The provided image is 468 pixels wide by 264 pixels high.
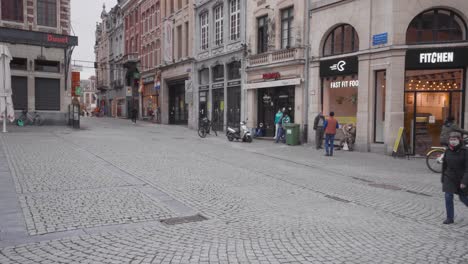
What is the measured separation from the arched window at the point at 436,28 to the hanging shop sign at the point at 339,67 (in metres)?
2.43

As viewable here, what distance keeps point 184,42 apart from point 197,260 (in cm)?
3145

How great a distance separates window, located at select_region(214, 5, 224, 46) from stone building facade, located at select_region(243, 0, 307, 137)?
4.16m

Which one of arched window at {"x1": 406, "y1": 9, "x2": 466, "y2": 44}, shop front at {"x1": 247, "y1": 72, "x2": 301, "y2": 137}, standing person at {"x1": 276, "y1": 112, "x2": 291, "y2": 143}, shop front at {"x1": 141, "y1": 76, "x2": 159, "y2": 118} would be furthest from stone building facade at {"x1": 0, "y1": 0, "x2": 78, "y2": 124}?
arched window at {"x1": 406, "y1": 9, "x2": 466, "y2": 44}

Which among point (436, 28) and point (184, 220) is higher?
point (436, 28)

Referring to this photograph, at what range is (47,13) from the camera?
31.2 meters

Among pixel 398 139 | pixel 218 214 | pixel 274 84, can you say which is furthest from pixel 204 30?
pixel 218 214

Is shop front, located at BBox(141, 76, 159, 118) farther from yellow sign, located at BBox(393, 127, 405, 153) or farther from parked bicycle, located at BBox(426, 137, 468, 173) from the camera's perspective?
parked bicycle, located at BBox(426, 137, 468, 173)

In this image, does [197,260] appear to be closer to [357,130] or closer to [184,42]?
[357,130]

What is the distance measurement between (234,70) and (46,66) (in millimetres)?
14895

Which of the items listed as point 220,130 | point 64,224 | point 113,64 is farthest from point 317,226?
point 113,64

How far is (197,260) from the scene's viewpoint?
15.3 feet

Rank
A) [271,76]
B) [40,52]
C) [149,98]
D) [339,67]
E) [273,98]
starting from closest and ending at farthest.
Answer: [339,67]
[271,76]
[273,98]
[40,52]
[149,98]

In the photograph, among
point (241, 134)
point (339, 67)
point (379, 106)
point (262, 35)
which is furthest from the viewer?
point (262, 35)

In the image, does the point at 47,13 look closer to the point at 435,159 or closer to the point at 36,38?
the point at 36,38
